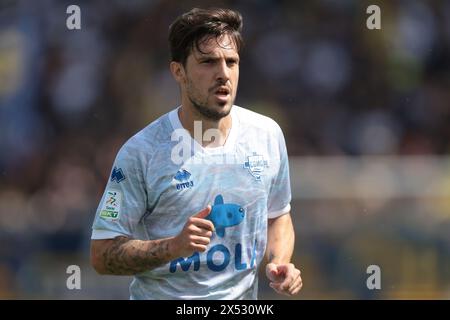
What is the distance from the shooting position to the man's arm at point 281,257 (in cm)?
470

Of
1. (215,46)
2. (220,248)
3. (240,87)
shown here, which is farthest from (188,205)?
(240,87)

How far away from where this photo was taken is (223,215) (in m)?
4.86

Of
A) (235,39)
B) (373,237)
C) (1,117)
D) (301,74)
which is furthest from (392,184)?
(1,117)

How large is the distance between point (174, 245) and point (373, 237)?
3390 millimetres

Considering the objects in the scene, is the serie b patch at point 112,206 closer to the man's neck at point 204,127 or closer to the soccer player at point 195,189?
the soccer player at point 195,189

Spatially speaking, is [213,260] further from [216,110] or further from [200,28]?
[200,28]

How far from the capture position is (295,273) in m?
4.72

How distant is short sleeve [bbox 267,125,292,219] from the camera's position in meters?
5.14

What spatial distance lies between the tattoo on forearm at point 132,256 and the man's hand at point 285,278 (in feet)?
1.66

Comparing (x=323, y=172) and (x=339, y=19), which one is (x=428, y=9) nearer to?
(x=339, y=19)

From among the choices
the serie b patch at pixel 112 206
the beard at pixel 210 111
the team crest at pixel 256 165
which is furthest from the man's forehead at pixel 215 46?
the serie b patch at pixel 112 206

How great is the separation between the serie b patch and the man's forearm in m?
0.83

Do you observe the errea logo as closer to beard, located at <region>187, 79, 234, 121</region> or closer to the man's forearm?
beard, located at <region>187, 79, 234, 121</region>

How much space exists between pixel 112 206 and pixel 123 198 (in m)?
0.07
